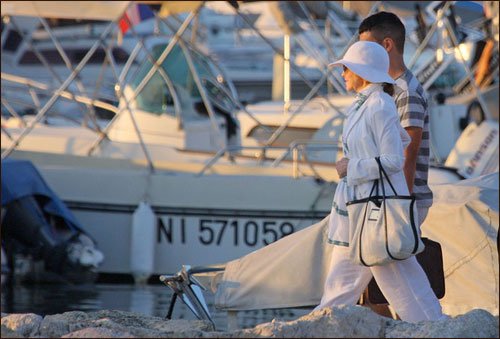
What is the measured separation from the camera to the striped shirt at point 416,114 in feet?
20.7

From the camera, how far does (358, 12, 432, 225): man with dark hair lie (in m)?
6.27

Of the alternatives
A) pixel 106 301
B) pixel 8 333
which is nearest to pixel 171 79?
pixel 106 301

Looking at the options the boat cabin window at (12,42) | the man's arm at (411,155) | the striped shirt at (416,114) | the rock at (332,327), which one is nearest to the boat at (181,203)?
the striped shirt at (416,114)

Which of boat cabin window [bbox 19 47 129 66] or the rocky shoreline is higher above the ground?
boat cabin window [bbox 19 47 129 66]

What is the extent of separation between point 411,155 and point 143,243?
6681 mm

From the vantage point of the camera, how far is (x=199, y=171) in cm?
1357

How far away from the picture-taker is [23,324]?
4570mm

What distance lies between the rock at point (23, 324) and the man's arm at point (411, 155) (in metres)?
2.11

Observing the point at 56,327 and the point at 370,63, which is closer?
the point at 56,327

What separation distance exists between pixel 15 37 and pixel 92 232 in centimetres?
2186

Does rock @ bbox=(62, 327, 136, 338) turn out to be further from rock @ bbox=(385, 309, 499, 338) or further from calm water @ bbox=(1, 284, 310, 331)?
calm water @ bbox=(1, 284, 310, 331)

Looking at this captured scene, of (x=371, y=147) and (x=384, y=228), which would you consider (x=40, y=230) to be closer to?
(x=371, y=147)

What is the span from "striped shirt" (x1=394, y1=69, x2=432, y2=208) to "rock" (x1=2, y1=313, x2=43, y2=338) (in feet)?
7.47

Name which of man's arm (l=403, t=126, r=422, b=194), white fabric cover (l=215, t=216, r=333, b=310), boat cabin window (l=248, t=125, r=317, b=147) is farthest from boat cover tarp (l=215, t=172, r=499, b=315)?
boat cabin window (l=248, t=125, r=317, b=147)
